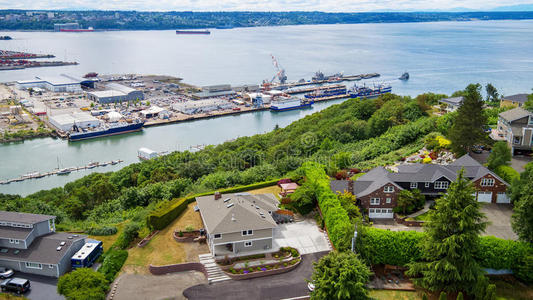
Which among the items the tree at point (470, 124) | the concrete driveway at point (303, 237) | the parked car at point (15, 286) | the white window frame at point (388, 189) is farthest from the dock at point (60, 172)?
the tree at point (470, 124)

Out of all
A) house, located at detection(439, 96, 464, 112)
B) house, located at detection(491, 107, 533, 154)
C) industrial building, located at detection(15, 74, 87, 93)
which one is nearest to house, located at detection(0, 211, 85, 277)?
house, located at detection(491, 107, 533, 154)

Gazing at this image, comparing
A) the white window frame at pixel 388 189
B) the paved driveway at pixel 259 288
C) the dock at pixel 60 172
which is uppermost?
the white window frame at pixel 388 189

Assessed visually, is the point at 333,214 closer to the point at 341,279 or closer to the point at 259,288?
the point at 259,288

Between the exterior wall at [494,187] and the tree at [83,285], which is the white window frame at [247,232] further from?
the exterior wall at [494,187]

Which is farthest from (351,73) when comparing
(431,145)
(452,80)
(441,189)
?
(441,189)

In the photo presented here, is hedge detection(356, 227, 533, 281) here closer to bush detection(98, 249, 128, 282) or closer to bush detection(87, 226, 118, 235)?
bush detection(98, 249, 128, 282)

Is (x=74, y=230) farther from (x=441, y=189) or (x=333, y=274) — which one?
(x=441, y=189)

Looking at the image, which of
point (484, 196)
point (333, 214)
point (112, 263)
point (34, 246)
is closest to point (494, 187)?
point (484, 196)
